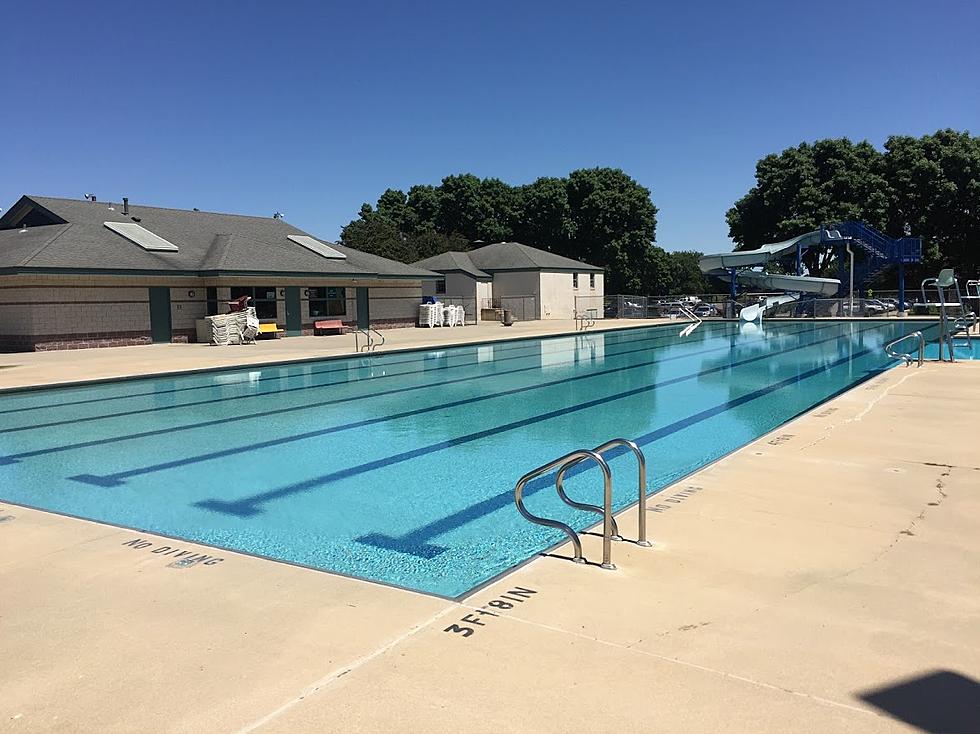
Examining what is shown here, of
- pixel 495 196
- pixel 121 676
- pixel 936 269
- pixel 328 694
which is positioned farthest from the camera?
pixel 495 196

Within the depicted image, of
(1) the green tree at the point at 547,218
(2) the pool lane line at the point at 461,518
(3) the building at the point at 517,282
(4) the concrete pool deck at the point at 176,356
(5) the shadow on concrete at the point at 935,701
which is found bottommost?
(2) the pool lane line at the point at 461,518

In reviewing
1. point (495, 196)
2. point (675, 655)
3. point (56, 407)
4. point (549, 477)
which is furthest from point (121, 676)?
point (495, 196)

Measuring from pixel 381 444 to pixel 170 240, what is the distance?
21.5 m

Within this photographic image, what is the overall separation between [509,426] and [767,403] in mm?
4863

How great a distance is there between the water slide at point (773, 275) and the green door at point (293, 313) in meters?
21.7

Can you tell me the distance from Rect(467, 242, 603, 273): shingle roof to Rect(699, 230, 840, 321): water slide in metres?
7.37

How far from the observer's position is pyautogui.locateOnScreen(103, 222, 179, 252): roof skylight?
84.7 ft

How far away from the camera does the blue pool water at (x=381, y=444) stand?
611cm

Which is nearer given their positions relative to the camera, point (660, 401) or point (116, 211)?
point (660, 401)

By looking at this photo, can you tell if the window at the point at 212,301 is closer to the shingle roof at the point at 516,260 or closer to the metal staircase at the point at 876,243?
the shingle roof at the point at 516,260

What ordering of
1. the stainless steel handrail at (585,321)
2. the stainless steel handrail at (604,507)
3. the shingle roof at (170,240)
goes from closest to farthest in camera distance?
the stainless steel handrail at (604,507) < the shingle roof at (170,240) < the stainless steel handrail at (585,321)

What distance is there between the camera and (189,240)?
28.3 m

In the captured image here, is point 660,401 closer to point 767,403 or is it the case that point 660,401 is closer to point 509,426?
point 767,403

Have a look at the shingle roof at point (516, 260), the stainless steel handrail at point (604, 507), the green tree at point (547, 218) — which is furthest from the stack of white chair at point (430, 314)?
the stainless steel handrail at point (604, 507)
